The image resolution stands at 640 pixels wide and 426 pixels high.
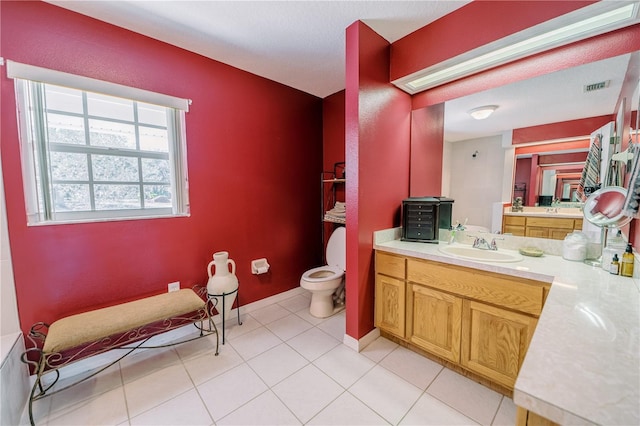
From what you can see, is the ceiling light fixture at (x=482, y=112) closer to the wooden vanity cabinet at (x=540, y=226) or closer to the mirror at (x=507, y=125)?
the mirror at (x=507, y=125)

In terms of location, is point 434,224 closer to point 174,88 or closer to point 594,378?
point 594,378

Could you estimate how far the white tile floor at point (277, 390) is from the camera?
52.1 inches

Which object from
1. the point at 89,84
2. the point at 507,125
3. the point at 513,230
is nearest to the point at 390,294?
the point at 513,230

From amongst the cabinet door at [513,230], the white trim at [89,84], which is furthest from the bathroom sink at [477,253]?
the white trim at [89,84]

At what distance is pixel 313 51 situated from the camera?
207cm

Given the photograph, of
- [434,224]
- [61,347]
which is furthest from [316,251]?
[61,347]

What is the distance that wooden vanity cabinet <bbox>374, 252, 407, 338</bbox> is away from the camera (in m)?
1.83

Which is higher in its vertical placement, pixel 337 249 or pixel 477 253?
pixel 477 253

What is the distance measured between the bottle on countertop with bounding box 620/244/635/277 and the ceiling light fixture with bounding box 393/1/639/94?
1.17m

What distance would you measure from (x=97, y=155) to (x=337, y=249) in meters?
2.19

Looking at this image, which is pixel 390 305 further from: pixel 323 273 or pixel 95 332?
pixel 95 332

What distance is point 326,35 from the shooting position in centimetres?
186

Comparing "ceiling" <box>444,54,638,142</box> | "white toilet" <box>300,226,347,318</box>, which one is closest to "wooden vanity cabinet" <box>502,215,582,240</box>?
"ceiling" <box>444,54,638,142</box>

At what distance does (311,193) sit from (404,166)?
1193 mm
